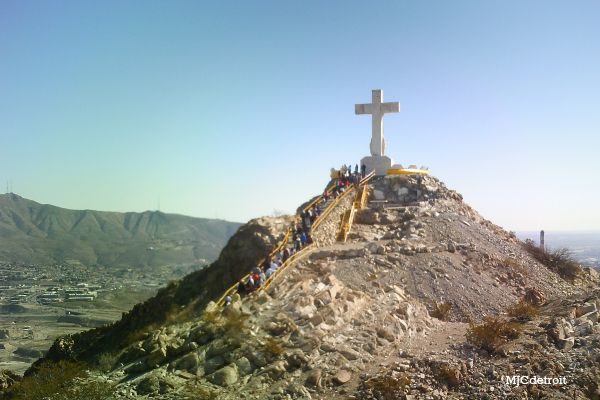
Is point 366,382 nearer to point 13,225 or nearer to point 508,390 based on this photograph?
point 508,390

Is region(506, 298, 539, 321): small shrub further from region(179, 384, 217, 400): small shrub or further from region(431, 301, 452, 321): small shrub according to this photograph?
region(179, 384, 217, 400): small shrub

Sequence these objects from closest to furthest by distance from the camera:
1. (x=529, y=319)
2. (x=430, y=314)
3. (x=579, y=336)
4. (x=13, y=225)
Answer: (x=579, y=336)
(x=529, y=319)
(x=430, y=314)
(x=13, y=225)

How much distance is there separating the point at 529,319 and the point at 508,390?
4062 mm

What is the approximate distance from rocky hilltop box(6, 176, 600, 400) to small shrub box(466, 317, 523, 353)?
29mm

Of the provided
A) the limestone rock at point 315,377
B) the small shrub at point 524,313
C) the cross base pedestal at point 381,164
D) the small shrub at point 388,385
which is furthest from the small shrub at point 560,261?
the limestone rock at point 315,377

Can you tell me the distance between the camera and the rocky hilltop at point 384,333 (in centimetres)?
862

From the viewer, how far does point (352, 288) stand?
13297 millimetres

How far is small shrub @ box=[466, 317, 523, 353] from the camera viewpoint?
31.4 ft

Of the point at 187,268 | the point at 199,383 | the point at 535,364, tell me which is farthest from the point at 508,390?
the point at 187,268

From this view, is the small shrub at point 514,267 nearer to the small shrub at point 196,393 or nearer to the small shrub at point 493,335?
the small shrub at point 493,335

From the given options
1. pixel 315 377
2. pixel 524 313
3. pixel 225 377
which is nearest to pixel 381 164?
pixel 524 313

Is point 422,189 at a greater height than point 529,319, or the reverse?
point 422,189

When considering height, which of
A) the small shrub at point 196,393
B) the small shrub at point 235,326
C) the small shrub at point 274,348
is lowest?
the small shrub at point 196,393

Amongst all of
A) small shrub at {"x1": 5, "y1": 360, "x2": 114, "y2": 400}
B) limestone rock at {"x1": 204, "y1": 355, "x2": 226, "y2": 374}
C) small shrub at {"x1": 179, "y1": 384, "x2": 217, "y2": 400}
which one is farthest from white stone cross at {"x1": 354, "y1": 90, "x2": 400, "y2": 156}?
small shrub at {"x1": 5, "y1": 360, "x2": 114, "y2": 400}
